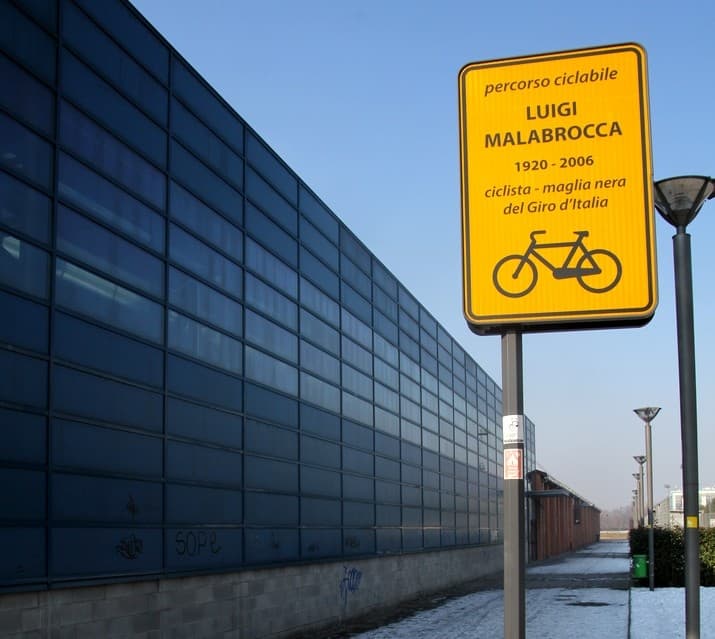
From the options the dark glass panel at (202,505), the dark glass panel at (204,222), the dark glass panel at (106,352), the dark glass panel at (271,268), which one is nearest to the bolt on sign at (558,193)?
the dark glass panel at (106,352)

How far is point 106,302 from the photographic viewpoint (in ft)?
44.2

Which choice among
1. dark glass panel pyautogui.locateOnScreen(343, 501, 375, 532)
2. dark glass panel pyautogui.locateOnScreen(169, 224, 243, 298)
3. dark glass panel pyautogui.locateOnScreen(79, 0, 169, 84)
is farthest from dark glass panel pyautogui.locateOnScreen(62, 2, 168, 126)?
dark glass panel pyautogui.locateOnScreen(343, 501, 375, 532)

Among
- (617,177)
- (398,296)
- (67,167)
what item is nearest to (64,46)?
(67,167)

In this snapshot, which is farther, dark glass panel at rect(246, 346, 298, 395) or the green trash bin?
the green trash bin

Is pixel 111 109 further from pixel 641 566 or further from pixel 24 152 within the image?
pixel 641 566

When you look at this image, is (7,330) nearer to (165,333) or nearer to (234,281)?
(165,333)

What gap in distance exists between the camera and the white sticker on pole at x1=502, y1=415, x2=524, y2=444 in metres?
5.14

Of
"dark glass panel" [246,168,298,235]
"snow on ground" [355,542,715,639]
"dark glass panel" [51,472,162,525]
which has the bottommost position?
"snow on ground" [355,542,715,639]

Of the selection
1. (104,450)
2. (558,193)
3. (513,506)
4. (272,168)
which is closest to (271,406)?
(272,168)

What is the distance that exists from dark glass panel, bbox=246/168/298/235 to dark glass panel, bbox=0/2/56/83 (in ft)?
22.7

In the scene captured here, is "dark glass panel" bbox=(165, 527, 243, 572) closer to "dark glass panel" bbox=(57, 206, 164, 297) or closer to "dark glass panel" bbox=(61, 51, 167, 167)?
"dark glass panel" bbox=(57, 206, 164, 297)

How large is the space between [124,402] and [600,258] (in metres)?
10.0

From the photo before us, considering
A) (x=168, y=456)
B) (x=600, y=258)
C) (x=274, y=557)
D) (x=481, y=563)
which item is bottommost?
(x=481, y=563)

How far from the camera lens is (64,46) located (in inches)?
509
